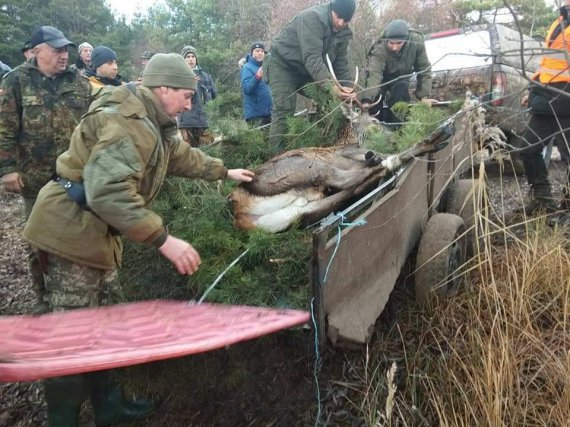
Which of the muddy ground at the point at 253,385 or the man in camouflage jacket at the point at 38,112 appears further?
the man in camouflage jacket at the point at 38,112

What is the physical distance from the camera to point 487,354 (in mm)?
2398

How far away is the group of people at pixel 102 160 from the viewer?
2137 millimetres

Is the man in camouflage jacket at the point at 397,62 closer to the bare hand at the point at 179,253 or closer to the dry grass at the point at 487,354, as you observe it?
the dry grass at the point at 487,354

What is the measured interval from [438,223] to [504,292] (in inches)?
22.6

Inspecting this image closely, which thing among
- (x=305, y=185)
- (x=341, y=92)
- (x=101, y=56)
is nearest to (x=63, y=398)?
(x=305, y=185)

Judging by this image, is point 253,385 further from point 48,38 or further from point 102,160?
point 48,38

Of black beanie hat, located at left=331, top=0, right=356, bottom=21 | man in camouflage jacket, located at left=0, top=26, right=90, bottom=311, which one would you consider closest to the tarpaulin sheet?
man in camouflage jacket, located at left=0, top=26, right=90, bottom=311

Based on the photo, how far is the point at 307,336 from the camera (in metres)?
2.25

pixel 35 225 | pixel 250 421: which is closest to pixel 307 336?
pixel 250 421

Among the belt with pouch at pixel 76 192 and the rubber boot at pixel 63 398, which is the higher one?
the belt with pouch at pixel 76 192

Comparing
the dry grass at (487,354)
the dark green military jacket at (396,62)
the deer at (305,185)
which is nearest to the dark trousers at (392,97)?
the dark green military jacket at (396,62)

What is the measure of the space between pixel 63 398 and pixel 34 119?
2.11 meters

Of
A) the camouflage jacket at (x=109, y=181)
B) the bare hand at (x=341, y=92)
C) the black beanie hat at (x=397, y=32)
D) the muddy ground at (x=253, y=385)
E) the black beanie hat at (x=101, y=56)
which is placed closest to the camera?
the camouflage jacket at (x=109, y=181)

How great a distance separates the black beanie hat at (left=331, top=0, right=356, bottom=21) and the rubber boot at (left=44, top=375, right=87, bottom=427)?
3818 millimetres
